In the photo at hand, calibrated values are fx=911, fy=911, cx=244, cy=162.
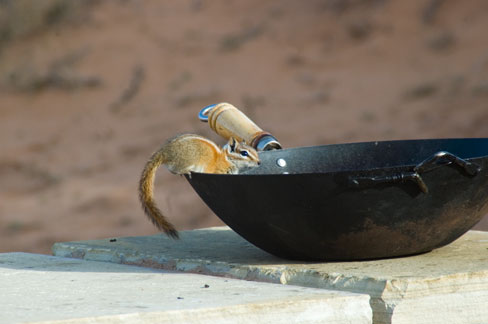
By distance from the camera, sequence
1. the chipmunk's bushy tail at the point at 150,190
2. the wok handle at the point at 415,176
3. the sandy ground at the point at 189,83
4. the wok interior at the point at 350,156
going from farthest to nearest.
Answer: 1. the sandy ground at the point at 189,83
2. the wok interior at the point at 350,156
3. the chipmunk's bushy tail at the point at 150,190
4. the wok handle at the point at 415,176

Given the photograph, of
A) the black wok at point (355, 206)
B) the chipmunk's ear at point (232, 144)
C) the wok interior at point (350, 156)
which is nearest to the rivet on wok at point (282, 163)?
the wok interior at point (350, 156)

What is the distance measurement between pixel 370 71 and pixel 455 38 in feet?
2.58

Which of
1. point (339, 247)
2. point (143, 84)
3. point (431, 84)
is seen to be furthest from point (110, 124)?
point (339, 247)

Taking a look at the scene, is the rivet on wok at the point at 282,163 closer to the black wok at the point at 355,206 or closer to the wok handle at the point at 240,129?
the wok handle at the point at 240,129

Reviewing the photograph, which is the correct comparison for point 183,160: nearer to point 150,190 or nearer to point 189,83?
point 150,190

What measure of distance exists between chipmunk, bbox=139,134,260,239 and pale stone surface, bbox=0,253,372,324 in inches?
10.6

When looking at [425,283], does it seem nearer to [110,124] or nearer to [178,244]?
[178,244]

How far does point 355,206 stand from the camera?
2004 mm

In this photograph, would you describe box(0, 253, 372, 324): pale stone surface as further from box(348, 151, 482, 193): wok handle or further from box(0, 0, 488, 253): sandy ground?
box(0, 0, 488, 253): sandy ground

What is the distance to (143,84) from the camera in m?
8.10

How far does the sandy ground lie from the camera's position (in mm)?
Answer: 7609

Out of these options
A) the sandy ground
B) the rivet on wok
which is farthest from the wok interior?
the sandy ground

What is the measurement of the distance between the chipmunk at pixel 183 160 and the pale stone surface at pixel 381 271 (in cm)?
12

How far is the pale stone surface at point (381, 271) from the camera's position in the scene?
72.6 inches
